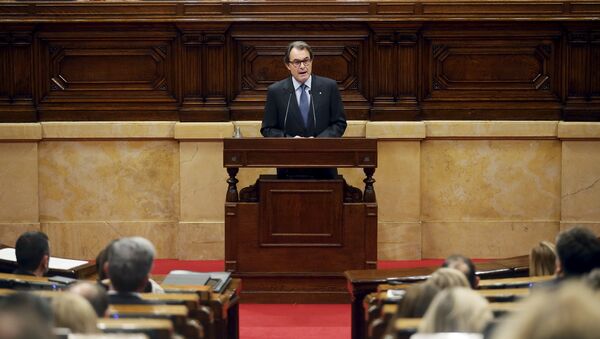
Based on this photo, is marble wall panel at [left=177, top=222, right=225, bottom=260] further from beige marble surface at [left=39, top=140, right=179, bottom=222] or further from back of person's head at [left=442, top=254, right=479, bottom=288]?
back of person's head at [left=442, top=254, right=479, bottom=288]

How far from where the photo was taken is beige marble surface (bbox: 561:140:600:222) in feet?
30.8

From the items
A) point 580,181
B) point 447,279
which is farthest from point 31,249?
point 580,181

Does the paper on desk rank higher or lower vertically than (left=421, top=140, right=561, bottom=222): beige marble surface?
lower

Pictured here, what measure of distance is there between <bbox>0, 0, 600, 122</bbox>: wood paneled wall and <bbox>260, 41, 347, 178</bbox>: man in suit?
1341 millimetres

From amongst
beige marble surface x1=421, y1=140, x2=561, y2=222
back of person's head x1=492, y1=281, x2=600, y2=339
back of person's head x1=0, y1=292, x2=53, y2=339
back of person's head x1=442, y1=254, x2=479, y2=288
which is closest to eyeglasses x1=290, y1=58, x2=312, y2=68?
beige marble surface x1=421, y1=140, x2=561, y2=222

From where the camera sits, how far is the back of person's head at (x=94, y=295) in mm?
3949

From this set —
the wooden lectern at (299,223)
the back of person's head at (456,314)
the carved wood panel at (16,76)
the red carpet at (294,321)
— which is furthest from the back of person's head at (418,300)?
the carved wood panel at (16,76)

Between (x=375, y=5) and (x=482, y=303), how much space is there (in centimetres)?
615

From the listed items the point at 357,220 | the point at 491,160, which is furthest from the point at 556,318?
the point at 491,160

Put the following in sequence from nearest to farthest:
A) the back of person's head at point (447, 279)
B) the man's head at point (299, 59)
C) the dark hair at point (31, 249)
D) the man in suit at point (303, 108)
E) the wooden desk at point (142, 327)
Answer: the wooden desk at point (142, 327) → the back of person's head at point (447, 279) → the dark hair at point (31, 249) → the man's head at point (299, 59) → the man in suit at point (303, 108)

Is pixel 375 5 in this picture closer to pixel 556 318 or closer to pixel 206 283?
pixel 206 283

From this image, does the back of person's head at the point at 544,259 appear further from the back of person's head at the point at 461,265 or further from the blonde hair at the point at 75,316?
the blonde hair at the point at 75,316

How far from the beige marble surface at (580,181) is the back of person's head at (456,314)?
6.19 metres

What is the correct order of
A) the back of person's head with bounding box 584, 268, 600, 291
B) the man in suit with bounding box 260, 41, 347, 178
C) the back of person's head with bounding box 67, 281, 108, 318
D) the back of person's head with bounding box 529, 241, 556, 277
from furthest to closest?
the man in suit with bounding box 260, 41, 347, 178 < the back of person's head with bounding box 529, 241, 556, 277 < the back of person's head with bounding box 67, 281, 108, 318 < the back of person's head with bounding box 584, 268, 600, 291
